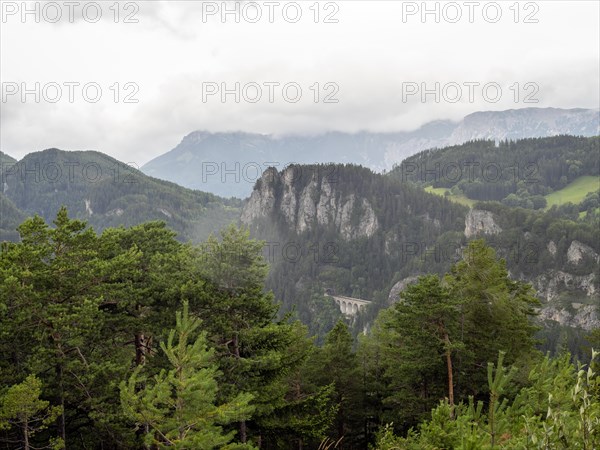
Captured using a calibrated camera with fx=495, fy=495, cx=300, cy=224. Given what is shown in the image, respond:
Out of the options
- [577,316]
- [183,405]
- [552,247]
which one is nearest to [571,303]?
[577,316]

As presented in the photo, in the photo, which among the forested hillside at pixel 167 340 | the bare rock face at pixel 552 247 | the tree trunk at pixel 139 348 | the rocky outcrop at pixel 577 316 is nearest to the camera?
the forested hillside at pixel 167 340

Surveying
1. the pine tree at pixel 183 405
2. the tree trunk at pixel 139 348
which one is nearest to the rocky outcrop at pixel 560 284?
the tree trunk at pixel 139 348

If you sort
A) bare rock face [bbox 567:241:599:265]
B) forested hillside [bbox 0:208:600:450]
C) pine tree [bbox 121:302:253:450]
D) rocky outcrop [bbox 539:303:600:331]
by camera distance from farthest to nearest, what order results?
bare rock face [bbox 567:241:599:265], rocky outcrop [bbox 539:303:600:331], forested hillside [bbox 0:208:600:450], pine tree [bbox 121:302:253:450]

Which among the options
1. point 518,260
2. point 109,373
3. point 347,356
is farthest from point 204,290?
point 518,260

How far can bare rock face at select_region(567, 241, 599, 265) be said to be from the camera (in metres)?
166

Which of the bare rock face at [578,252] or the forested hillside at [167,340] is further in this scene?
the bare rock face at [578,252]

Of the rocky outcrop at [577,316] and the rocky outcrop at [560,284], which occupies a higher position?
the rocky outcrop at [560,284]

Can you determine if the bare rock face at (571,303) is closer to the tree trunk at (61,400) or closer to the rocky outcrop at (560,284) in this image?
the rocky outcrop at (560,284)

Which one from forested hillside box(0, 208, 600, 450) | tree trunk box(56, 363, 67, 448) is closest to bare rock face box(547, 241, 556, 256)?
forested hillside box(0, 208, 600, 450)

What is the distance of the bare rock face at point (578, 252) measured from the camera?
166m

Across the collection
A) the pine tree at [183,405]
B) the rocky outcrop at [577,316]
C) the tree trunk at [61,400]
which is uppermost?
the pine tree at [183,405]

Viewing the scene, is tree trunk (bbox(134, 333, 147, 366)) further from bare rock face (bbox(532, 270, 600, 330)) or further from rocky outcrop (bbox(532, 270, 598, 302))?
rocky outcrop (bbox(532, 270, 598, 302))

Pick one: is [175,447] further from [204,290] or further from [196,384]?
[204,290]

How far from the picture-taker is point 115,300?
2381 centimetres
